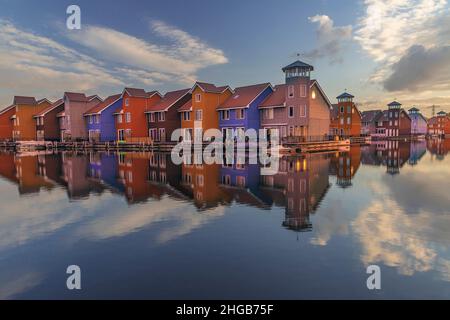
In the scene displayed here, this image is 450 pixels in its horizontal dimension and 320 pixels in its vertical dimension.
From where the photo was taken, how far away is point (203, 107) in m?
56.0

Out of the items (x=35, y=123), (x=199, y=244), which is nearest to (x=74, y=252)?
(x=199, y=244)

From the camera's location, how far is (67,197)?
1856 centimetres

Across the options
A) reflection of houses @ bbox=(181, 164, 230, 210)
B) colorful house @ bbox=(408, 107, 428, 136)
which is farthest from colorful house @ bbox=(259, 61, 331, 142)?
colorful house @ bbox=(408, 107, 428, 136)

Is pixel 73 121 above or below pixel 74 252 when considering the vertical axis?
above

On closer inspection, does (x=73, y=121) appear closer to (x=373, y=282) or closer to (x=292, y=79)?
(x=292, y=79)

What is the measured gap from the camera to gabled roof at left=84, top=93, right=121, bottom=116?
6926 cm

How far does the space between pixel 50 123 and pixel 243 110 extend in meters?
54.3

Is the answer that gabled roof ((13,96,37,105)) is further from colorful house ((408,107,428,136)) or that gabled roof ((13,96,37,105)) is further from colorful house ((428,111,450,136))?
colorful house ((428,111,450,136))

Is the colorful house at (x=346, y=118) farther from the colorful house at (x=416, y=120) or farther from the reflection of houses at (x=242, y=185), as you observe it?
the reflection of houses at (x=242, y=185)

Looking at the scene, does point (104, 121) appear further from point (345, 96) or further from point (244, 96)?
point (345, 96)

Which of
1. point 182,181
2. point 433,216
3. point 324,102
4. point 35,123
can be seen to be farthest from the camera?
point 35,123

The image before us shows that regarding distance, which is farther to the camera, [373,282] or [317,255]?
[317,255]

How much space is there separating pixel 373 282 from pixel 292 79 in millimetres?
45111

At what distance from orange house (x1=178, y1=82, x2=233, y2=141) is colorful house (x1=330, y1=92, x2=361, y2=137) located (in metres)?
41.9
